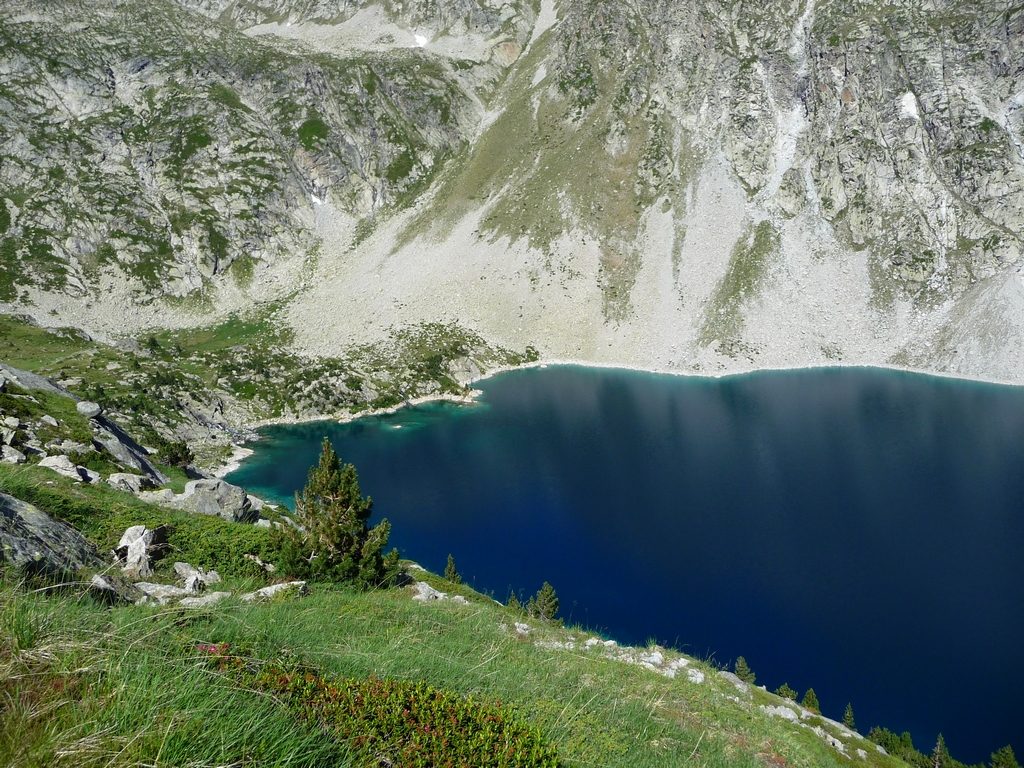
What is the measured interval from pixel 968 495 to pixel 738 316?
186 ft

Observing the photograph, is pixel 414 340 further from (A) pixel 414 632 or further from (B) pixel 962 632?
(A) pixel 414 632

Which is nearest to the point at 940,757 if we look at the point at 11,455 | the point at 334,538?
the point at 334,538

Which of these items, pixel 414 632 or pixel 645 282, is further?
pixel 645 282

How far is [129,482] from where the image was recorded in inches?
726

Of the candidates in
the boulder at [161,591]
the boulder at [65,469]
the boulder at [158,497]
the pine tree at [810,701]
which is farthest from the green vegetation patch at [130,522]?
the pine tree at [810,701]

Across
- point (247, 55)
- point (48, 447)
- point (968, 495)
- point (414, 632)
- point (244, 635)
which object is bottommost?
point (968, 495)

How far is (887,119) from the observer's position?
112 meters

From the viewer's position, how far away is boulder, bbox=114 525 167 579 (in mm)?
10541

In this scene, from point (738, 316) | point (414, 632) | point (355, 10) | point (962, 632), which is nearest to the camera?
point (414, 632)

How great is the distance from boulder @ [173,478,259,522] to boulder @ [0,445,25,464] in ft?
13.3

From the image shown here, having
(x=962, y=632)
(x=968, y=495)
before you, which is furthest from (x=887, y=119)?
(x=962, y=632)

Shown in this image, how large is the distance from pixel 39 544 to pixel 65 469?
34.1 ft

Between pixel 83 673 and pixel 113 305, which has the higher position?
pixel 83 673

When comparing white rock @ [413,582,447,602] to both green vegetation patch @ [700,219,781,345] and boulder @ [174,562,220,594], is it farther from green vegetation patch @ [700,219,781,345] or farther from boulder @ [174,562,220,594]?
green vegetation patch @ [700,219,781,345]
